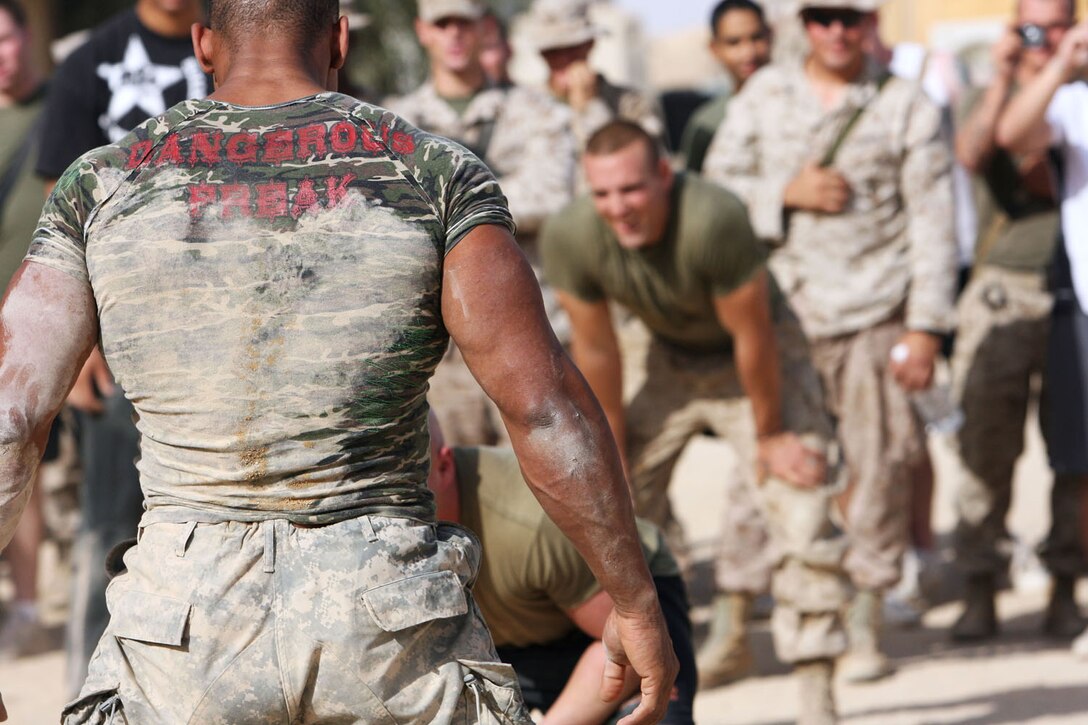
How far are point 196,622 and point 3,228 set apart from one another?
420cm

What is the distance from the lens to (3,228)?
20.4ft

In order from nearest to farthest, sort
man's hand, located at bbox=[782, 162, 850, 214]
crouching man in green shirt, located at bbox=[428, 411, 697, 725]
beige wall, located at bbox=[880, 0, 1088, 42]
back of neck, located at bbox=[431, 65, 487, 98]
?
1. crouching man in green shirt, located at bbox=[428, 411, 697, 725]
2. man's hand, located at bbox=[782, 162, 850, 214]
3. back of neck, located at bbox=[431, 65, 487, 98]
4. beige wall, located at bbox=[880, 0, 1088, 42]

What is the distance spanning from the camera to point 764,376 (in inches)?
203

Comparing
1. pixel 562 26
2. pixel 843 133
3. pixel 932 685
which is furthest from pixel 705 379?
pixel 562 26

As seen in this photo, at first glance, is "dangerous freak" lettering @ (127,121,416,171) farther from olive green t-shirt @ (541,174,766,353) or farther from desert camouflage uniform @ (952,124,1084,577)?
desert camouflage uniform @ (952,124,1084,577)

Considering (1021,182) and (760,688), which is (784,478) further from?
(1021,182)

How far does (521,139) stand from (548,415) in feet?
13.4

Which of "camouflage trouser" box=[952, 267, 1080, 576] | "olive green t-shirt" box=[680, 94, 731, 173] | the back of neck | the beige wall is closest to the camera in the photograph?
Result: "camouflage trouser" box=[952, 267, 1080, 576]

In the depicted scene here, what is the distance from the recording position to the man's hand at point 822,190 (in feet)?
20.3

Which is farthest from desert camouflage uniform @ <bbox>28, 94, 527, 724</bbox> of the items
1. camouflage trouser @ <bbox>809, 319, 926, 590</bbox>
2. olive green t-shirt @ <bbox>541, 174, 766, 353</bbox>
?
camouflage trouser @ <bbox>809, 319, 926, 590</bbox>

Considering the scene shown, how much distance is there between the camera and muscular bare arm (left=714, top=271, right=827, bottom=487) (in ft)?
16.9

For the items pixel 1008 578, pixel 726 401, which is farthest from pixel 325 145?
pixel 1008 578

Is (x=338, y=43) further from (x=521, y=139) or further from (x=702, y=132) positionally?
(x=702, y=132)

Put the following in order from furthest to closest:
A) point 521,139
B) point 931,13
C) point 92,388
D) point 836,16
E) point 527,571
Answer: point 931,13 → point 521,139 → point 836,16 → point 92,388 → point 527,571
